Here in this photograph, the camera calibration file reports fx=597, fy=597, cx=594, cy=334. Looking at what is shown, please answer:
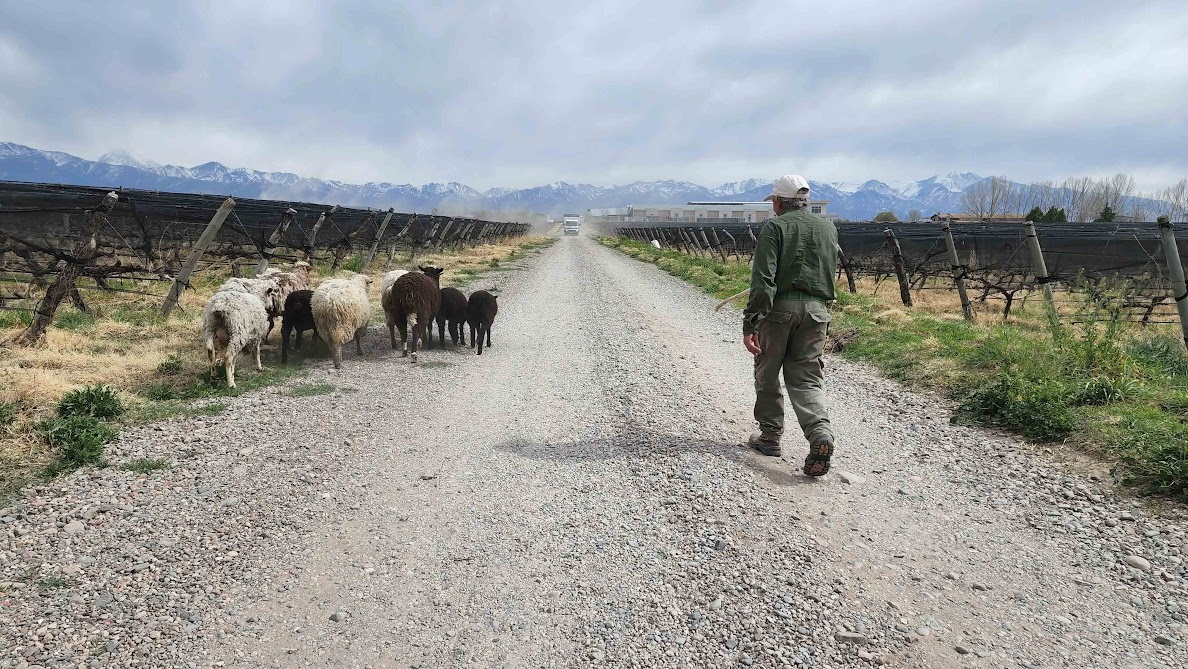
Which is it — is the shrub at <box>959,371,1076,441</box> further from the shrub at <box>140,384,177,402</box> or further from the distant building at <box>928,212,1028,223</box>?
the distant building at <box>928,212,1028,223</box>

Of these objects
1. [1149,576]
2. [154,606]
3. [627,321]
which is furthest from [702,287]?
[154,606]

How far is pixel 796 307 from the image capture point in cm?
446

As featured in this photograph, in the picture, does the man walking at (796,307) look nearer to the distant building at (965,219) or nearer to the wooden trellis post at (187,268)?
the wooden trellis post at (187,268)

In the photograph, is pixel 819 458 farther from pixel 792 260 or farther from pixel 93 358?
pixel 93 358

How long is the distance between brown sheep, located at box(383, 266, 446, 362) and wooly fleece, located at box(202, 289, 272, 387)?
196 cm

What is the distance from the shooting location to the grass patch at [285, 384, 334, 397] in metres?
6.27

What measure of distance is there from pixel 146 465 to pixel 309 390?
85.2 inches

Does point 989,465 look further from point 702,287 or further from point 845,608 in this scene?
point 702,287

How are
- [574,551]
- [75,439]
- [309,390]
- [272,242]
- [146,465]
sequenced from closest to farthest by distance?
[574,551]
[146,465]
[75,439]
[309,390]
[272,242]

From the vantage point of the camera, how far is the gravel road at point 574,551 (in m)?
2.59

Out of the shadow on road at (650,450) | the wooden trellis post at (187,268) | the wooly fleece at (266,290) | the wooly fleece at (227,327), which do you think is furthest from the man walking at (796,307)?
the wooden trellis post at (187,268)

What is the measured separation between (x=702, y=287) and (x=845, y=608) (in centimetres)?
1523

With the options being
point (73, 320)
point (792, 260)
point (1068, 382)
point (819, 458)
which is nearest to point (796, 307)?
point (792, 260)

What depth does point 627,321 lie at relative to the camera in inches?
454
